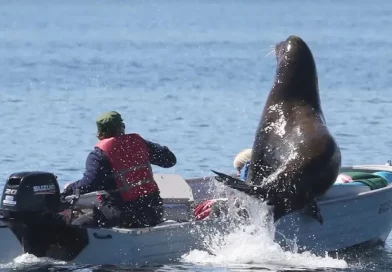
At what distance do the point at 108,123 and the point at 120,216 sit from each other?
1.07 meters

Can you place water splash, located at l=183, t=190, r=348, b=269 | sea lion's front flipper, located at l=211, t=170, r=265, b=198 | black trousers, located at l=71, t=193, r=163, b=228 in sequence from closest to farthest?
sea lion's front flipper, located at l=211, t=170, r=265, b=198 < black trousers, located at l=71, t=193, r=163, b=228 < water splash, located at l=183, t=190, r=348, b=269

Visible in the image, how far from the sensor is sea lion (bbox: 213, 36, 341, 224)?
13195mm

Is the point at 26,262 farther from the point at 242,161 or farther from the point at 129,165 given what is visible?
the point at 242,161

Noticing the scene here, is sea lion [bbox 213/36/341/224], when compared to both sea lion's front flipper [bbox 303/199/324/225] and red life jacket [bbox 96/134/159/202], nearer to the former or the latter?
sea lion's front flipper [bbox 303/199/324/225]

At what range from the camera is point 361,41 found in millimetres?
58688

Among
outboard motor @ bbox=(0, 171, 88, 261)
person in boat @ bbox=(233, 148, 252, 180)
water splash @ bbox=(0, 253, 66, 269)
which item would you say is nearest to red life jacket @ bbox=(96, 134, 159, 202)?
outboard motor @ bbox=(0, 171, 88, 261)

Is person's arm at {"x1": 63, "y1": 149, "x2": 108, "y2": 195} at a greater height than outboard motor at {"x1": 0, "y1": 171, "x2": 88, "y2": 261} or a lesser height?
greater

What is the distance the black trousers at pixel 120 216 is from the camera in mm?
12906

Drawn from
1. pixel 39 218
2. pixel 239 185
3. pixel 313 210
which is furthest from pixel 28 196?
pixel 313 210

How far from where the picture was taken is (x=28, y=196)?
12570 millimetres

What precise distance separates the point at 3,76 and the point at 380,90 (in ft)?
43.5

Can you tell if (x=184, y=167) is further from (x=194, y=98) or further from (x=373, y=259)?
(x=194, y=98)

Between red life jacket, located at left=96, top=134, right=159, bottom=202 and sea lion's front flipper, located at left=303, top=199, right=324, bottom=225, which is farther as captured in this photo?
sea lion's front flipper, located at left=303, top=199, right=324, bottom=225

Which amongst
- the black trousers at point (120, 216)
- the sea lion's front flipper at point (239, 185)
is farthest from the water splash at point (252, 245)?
the black trousers at point (120, 216)
